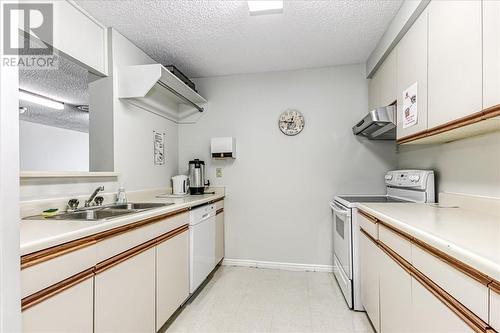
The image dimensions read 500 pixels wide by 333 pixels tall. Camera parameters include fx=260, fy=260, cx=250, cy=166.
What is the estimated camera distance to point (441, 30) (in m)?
1.43

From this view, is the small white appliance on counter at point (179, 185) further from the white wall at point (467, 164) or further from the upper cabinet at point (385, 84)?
the white wall at point (467, 164)

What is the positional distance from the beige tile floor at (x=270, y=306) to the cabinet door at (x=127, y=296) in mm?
450

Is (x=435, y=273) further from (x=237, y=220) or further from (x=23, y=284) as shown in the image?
(x=237, y=220)

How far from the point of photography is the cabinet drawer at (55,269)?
34.3 inches

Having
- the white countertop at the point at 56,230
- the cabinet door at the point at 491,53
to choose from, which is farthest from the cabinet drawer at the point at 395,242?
the white countertop at the point at 56,230

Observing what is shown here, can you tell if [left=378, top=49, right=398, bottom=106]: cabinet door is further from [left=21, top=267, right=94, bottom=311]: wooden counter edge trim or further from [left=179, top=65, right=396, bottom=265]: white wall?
[left=21, top=267, right=94, bottom=311]: wooden counter edge trim

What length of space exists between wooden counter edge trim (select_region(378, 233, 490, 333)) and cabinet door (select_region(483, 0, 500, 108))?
0.77 metres

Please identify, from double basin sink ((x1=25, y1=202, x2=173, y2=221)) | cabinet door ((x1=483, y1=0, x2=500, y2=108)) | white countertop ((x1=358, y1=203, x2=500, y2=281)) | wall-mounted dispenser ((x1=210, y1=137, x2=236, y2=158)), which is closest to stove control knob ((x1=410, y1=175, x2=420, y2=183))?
white countertop ((x1=358, y1=203, x2=500, y2=281))

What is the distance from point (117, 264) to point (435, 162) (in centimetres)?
231

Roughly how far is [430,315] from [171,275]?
155 centimetres

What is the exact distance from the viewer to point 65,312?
1025mm

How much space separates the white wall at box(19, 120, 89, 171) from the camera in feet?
16.9

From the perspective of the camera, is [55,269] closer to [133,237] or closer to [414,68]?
[133,237]

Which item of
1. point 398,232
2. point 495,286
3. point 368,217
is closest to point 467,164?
point 368,217
